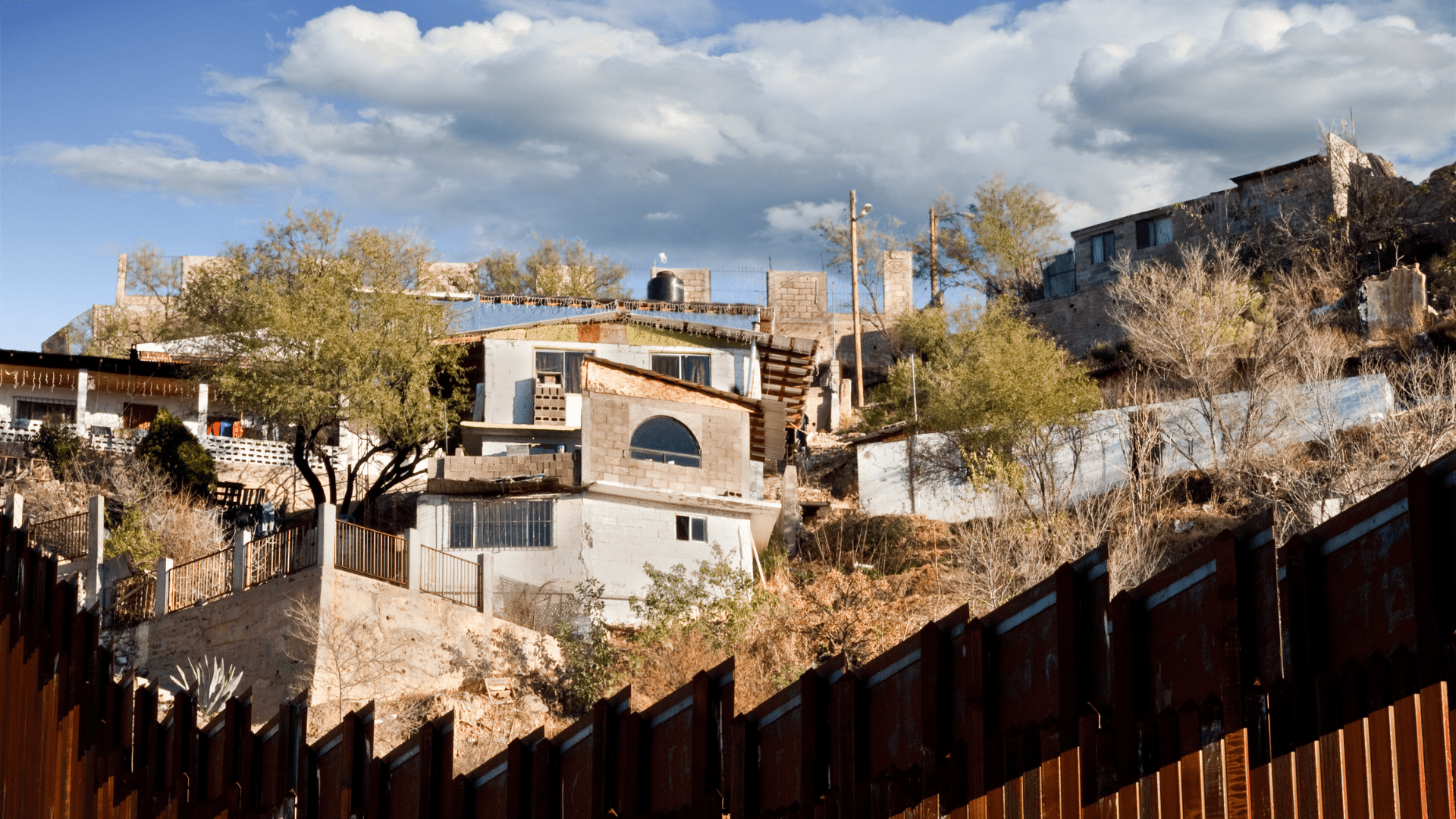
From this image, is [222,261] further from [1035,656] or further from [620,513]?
[1035,656]

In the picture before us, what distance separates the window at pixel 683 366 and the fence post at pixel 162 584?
12255 millimetres

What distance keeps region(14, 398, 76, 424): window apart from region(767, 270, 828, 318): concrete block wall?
28.6m

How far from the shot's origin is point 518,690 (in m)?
22.7

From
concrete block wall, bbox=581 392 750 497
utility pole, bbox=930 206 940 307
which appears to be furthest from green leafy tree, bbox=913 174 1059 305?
concrete block wall, bbox=581 392 750 497

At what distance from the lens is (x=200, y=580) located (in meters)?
24.0

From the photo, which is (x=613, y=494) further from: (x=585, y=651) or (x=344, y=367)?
(x=344, y=367)

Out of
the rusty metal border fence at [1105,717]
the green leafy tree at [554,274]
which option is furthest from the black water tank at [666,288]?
the rusty metal border fence at [1105,717]

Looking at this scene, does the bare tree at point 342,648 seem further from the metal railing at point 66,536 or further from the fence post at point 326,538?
the metal railing at point 66,536

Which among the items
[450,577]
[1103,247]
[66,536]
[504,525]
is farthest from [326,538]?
[1103,247]

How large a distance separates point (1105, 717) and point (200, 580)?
23165 millimetres

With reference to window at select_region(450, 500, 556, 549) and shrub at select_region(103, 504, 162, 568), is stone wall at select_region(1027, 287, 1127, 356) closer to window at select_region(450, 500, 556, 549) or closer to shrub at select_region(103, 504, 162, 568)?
window at select_region(450, 500, 556, 549)

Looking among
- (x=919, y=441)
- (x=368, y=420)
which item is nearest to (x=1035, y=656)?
(x=368, y=420)

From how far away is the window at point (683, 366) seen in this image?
31.7 meters

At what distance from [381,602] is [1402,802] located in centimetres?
2111
